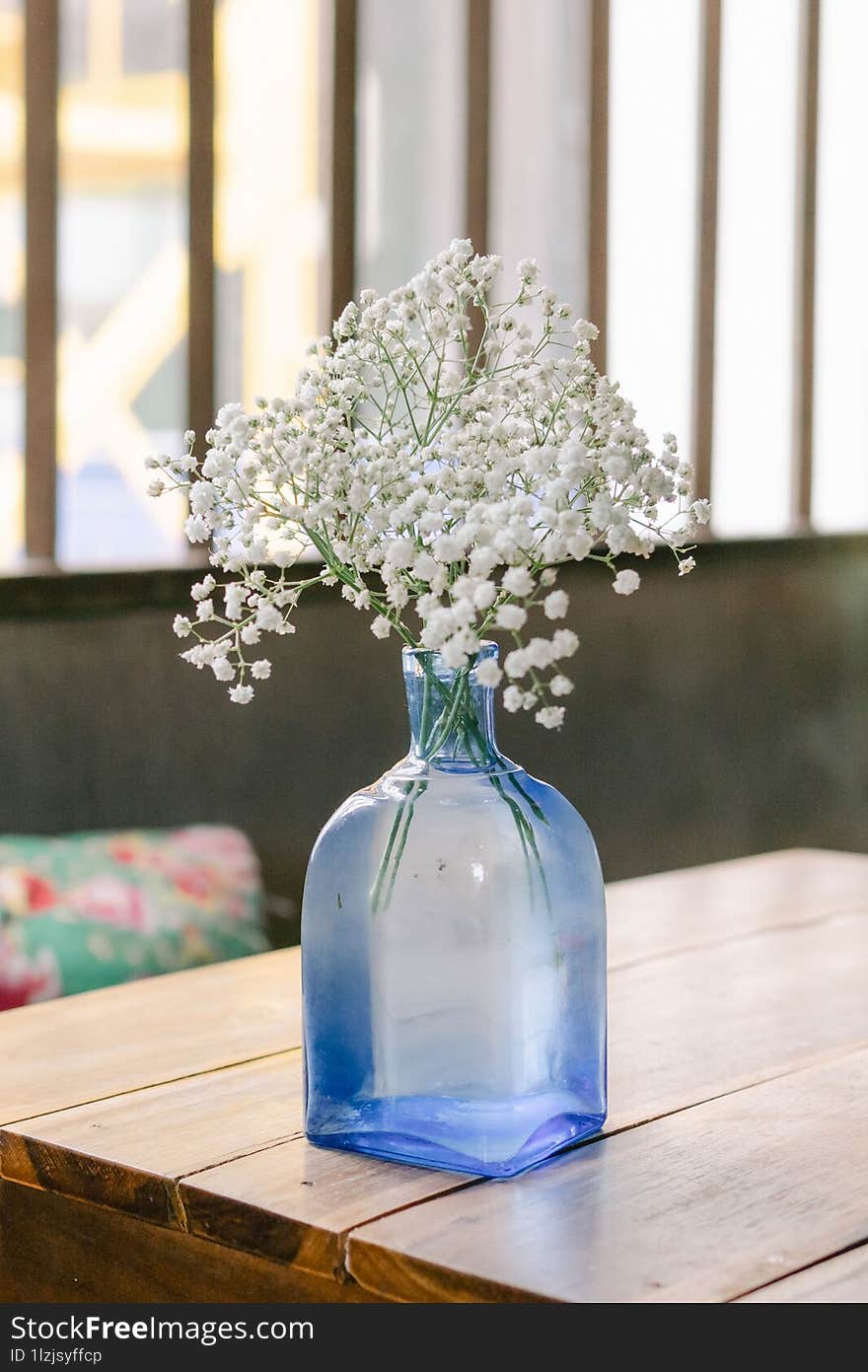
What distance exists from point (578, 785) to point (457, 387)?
191 cm

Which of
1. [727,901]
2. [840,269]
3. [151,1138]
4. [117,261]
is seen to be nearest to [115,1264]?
[151,1138]

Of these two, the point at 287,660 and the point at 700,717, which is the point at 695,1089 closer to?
the point at 287,660

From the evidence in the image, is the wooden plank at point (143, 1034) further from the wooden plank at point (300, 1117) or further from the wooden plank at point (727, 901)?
the wooden plank at point (727, 901)

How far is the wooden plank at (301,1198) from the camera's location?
3.02ft

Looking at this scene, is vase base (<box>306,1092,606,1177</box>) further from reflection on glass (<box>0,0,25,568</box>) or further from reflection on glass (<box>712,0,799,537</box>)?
reflection on glass (<box>712,0,799,537</box>)

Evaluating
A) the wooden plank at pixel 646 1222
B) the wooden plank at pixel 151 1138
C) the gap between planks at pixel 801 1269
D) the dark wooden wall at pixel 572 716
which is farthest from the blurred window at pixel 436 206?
the gap between planks at pixel 801 1269

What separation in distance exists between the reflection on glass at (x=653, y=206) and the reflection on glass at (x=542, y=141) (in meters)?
0.08

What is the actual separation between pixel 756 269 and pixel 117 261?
4.65 ft

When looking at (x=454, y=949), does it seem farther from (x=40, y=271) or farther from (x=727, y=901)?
(x=40, y=271)

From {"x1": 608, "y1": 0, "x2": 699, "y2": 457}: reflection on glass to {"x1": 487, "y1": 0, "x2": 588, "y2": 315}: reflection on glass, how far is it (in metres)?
0.08

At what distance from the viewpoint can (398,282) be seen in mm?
2793

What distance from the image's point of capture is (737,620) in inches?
124

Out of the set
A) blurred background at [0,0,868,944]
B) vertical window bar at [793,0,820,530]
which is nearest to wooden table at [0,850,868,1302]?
blurred background at [0,0,868,944]

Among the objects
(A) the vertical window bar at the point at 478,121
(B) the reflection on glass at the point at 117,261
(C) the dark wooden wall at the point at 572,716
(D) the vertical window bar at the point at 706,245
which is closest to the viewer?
(C) the dark wooden wall at the point at 572,716
